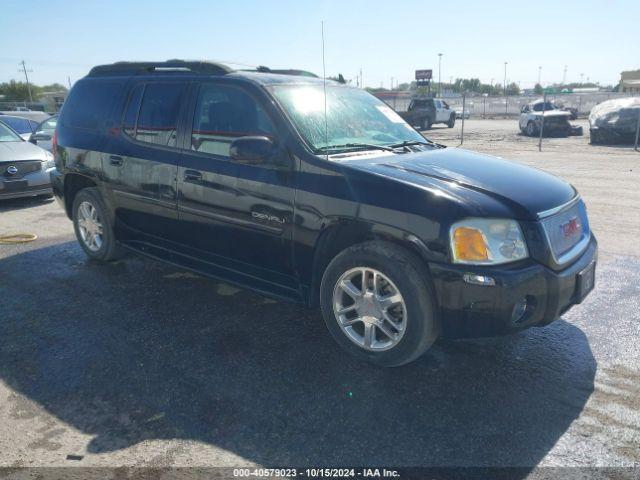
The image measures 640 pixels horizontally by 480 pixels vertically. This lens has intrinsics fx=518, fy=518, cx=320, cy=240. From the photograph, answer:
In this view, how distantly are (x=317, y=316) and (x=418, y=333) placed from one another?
131 cm

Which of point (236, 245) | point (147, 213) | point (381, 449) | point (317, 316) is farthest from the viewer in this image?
point (147, 213)

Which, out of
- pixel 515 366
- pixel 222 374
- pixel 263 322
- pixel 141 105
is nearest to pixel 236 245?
pixel 263 322

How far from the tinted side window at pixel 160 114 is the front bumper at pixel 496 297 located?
8.63 ft

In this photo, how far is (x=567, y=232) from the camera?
3.38 m

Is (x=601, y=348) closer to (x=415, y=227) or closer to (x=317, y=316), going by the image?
(x=415, y=227)

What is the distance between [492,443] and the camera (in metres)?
2.65

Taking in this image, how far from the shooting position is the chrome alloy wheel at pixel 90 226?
5.52 meters

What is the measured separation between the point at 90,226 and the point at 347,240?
11.2 ft

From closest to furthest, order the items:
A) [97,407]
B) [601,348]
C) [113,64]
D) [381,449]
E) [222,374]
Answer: [381,449], [97,407], [222,374], [601,348], [113,64]

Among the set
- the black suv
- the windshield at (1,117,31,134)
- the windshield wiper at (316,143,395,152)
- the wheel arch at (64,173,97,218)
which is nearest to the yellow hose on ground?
the wheel arch at (64,173,97,218)

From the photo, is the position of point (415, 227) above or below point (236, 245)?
above

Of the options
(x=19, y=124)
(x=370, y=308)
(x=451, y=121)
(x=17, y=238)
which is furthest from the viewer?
(x=451, y=121)

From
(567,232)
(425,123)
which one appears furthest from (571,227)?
(425,123)

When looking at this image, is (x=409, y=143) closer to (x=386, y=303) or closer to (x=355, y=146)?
(x=355, y=146)
